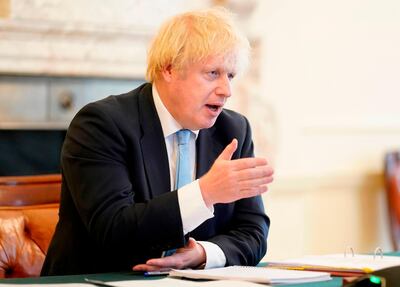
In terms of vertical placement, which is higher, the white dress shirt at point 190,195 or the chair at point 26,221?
the white dress shirt at point 190,195

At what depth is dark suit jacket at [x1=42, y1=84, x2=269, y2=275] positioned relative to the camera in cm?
198

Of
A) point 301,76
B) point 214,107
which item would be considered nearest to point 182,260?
point 214,107

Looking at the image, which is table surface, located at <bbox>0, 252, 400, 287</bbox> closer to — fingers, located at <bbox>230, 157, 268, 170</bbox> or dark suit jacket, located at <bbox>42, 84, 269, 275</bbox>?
dark suit jacket, located at <bbox>42, 84, 269, 275</bbox>

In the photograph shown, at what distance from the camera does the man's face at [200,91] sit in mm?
2166

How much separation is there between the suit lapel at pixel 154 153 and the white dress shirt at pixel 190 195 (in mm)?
30

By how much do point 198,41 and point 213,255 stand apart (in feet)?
1.77

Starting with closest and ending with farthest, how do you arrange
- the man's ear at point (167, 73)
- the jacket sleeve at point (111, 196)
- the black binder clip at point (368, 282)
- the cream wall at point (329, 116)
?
the black binder clip at point (368, 282)
the jacket sleeve at point (111, 196)
the man's ear at point (167, 73)
the cream wall at point (329, 116)

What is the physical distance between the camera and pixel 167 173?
217 centimetres

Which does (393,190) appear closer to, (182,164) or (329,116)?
(329,116)

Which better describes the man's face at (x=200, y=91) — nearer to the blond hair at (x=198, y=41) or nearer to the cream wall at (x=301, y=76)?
the blond hair at (x=198, y=41)

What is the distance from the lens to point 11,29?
374 cm

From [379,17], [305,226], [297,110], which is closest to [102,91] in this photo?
[297,110]

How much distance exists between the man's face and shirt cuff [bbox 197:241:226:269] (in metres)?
0.32

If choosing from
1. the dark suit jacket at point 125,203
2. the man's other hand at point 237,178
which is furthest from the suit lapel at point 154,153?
the man's other hand at point 237,178
